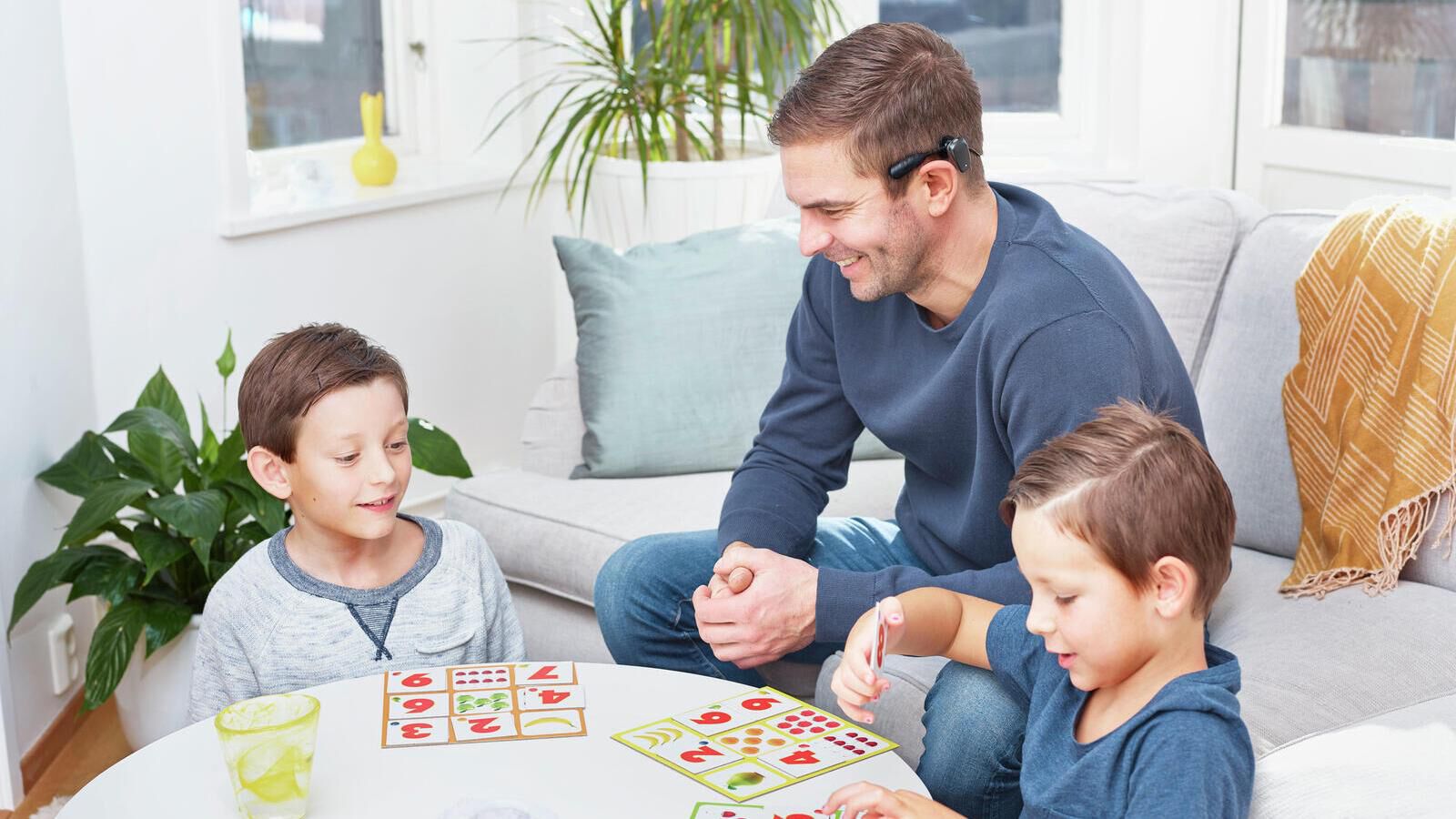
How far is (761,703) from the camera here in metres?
1.42

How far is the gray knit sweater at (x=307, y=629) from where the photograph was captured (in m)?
1.71

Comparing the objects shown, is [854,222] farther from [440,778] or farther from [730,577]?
[440,778]

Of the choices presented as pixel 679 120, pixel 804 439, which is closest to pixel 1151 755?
pixel 804 439

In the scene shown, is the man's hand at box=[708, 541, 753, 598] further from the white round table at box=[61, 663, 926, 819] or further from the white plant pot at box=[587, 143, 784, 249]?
the white plant pot at box=[587, 143, 784, 249]

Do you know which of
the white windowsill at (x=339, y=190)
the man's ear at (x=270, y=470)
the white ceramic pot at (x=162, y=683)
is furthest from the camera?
the white windowsill at (x=339, y=190)

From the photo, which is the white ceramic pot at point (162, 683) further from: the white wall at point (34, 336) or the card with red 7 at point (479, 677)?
the card with red 7 at point (479, 677)

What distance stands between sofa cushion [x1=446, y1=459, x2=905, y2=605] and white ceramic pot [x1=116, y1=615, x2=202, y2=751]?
1.55 ft

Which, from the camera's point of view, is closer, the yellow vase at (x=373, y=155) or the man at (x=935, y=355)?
the man at (x=935, y=355)

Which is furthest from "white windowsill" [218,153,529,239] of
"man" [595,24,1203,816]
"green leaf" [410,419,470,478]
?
"man" [595,24,1203,816]

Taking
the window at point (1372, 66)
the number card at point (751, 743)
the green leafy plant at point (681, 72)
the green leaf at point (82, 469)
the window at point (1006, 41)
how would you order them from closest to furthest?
the number card at point (751, 743)
the green leaf at point (82, 469)
the window at point (1372, 66)
the green leafy plant at point (681, 72)
the window at point (1006, 41)

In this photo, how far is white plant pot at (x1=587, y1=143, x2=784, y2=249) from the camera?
10.6 ft

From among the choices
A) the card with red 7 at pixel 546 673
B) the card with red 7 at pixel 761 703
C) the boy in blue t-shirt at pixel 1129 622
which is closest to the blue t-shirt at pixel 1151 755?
the boy in blue t-shirt at pixel 1129 622

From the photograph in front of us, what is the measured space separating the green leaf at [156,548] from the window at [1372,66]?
240 centimetres

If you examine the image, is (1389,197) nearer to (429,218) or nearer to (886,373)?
(886,373)
